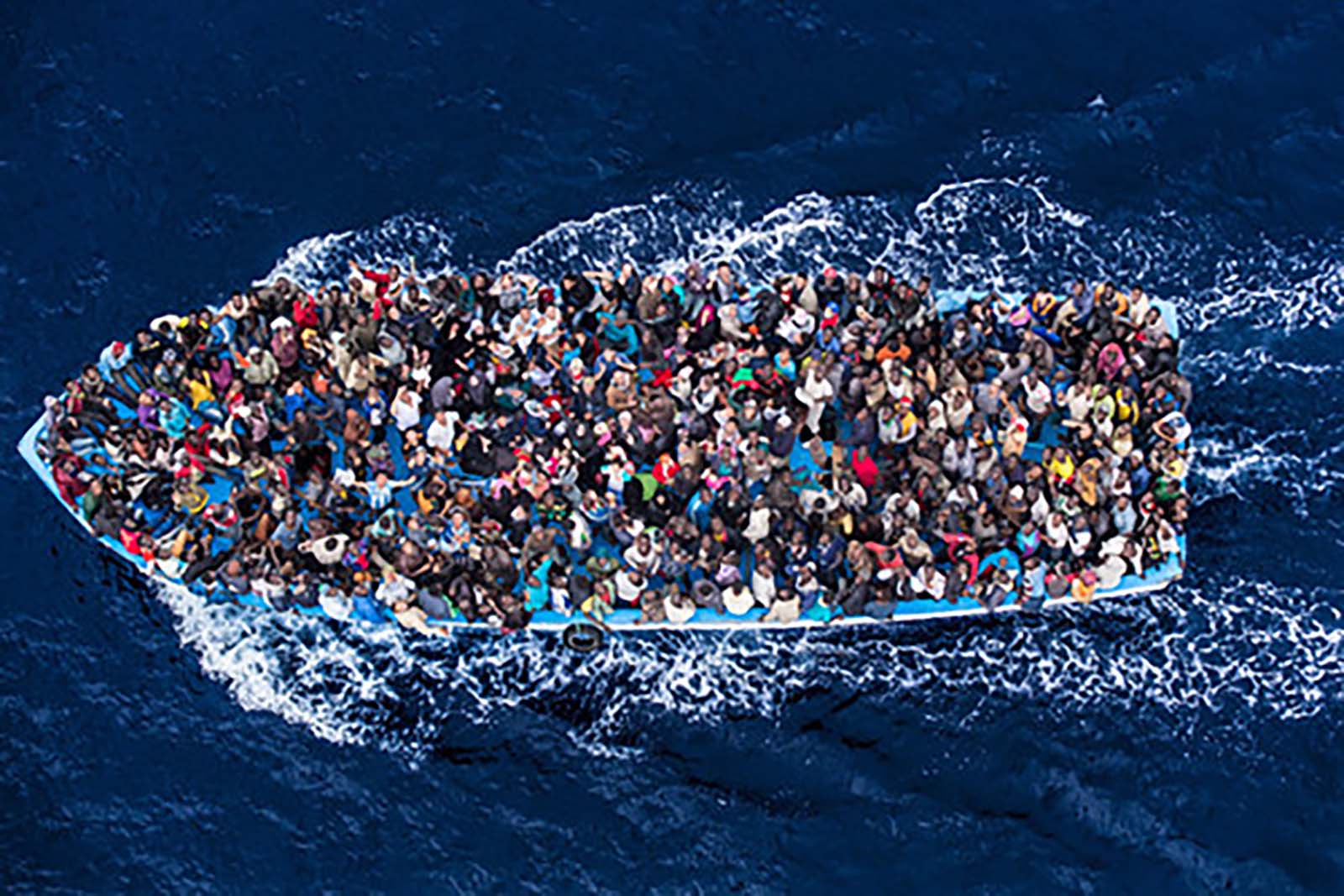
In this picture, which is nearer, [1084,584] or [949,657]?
[1084,584]

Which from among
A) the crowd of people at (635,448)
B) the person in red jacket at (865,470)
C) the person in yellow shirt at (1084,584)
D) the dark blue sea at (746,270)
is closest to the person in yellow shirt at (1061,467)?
the crowd of people at (635,448)

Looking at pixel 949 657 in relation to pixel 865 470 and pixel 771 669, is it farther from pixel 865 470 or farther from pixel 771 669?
pixel 865 470

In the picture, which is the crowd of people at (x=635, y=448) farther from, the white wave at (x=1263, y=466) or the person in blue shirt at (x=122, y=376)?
the white wave at (x=1263, y=466)

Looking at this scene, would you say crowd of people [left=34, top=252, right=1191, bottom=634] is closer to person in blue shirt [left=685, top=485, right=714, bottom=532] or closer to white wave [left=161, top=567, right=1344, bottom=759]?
person in blue shirt [left=685, top=485, right=714, bottom=532]

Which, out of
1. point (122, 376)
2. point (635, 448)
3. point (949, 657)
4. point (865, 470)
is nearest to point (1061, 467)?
point (865, 470)

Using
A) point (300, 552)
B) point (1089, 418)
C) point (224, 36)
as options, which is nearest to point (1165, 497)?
point (1089, 418)

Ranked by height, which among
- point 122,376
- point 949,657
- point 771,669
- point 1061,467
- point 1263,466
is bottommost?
point 771,669
